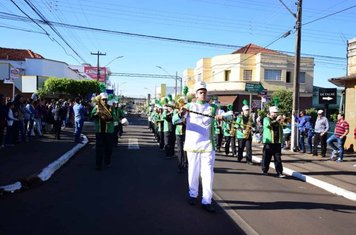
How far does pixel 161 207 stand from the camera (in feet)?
23.5

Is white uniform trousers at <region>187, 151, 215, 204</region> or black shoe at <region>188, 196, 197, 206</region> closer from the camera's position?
white uniform trousers at <region>187, 151, 215, 204</region>

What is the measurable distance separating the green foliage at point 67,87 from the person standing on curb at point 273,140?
31790 millimetres

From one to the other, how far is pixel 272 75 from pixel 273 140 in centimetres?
3947

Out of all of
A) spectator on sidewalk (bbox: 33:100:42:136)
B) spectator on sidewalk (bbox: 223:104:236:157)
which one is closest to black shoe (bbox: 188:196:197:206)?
spectator on sidewalk (bbox: 223:104:236:157)

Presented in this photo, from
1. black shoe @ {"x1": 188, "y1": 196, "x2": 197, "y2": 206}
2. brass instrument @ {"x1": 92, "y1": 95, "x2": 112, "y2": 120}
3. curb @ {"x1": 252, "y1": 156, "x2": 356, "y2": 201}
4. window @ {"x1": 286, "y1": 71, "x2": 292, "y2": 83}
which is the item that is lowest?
curb @ {"x1": 252, "y1": 156, "x2": 356, "y2": 201}

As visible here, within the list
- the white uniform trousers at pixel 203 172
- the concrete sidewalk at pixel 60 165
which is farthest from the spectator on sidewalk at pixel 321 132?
the white uniform trousers at pixel 203 172

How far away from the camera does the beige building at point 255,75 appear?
49156mm

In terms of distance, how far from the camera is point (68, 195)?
309 inches

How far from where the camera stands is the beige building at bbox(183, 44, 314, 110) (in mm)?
49156

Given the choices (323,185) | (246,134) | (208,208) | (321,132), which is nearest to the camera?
(208,208)

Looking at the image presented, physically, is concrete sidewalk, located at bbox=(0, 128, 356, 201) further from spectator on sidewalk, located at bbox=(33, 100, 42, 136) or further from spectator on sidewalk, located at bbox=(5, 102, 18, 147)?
spectator on sidewalk, located at bbox=(33, 100, 42, 136)

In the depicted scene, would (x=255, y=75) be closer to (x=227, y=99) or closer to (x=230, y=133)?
(x=227, y=99)

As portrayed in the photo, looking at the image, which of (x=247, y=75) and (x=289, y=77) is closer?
(x=247, y=75)

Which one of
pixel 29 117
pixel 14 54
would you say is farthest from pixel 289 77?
pixel 29 117
